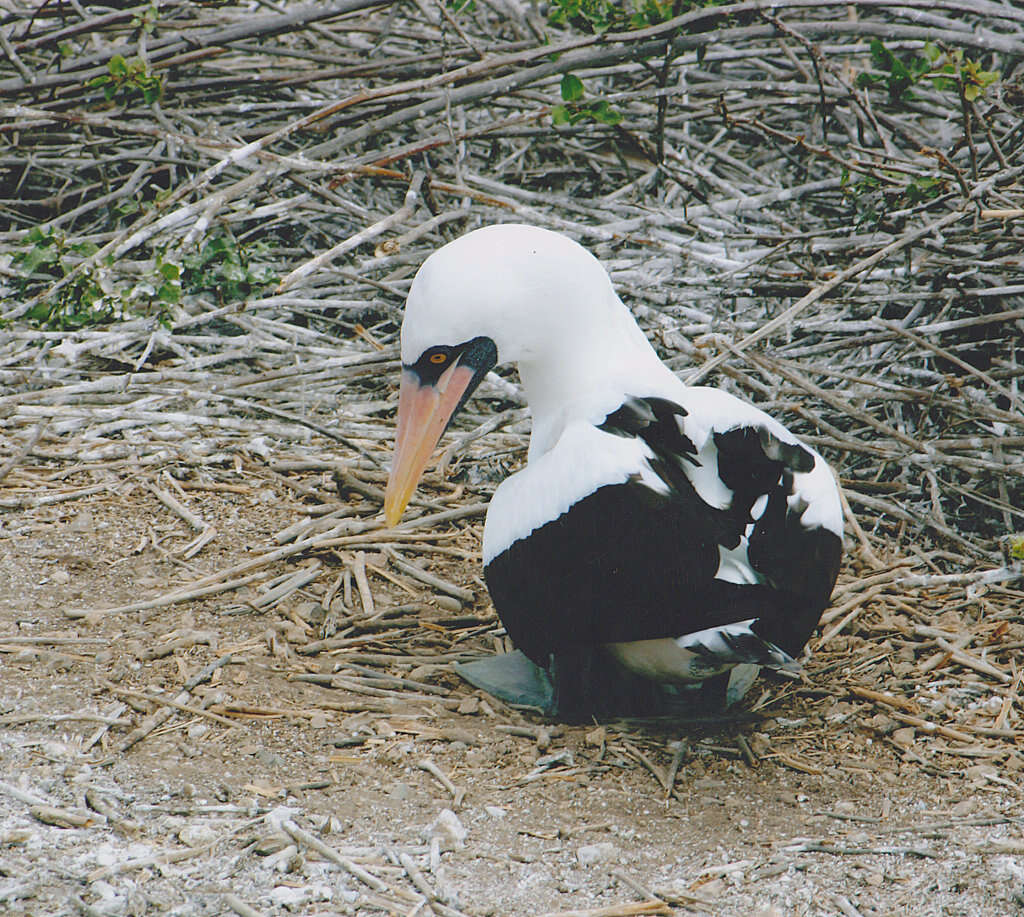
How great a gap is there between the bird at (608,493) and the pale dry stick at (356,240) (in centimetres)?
132

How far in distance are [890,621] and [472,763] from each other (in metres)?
1.28

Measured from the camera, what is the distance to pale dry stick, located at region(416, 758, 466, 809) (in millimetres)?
2502

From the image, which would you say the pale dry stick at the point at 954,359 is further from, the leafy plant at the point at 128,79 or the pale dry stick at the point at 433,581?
the leafy plant at the point at 128,79

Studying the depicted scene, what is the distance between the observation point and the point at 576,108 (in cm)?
430

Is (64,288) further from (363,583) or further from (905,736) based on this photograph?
(905,736)

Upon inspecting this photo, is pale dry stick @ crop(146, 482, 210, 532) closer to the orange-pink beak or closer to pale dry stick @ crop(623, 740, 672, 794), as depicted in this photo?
the orange-pink beak

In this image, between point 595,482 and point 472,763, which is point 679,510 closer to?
point 595,482

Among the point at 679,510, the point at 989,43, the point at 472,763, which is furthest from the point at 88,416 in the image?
the point at 989,43

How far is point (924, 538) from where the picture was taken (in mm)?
3670

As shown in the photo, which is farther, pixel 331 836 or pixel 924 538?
pixel 924 538

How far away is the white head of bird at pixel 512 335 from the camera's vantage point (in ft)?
8.81

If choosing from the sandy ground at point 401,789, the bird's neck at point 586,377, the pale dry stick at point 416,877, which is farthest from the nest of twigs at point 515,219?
the pale dry stick at point 416,877

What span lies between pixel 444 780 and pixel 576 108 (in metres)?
2.61

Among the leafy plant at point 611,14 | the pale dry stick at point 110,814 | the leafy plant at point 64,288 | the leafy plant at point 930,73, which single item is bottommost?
the pale dry stick at point 110,814
